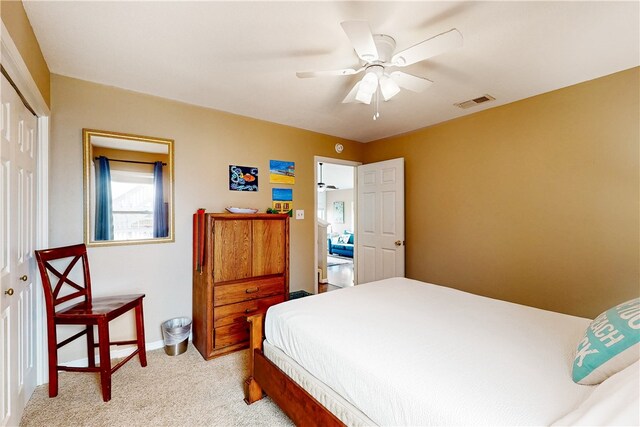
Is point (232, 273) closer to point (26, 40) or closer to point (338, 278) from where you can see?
point (26, 40)

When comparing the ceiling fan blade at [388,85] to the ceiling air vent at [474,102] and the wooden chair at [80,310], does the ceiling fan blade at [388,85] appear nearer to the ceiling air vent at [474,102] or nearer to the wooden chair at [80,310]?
the ceiling air vent at [474,102]

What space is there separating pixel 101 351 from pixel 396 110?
327 cm

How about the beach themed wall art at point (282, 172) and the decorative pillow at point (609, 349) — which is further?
the beach themed wall art at point (282, 172)

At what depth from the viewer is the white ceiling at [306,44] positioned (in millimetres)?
1552

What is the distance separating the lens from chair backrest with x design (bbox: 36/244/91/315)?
75.8 inches

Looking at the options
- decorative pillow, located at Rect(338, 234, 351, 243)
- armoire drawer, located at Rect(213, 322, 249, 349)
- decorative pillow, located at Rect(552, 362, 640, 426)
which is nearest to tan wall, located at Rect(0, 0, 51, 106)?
armoire drawer, located at Rect(213, 322, 249, 349)

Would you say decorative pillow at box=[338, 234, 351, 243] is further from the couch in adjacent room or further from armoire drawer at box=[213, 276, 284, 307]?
armoire drawer at box=[213, 276, 284, 307]

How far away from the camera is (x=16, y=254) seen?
1689 mm

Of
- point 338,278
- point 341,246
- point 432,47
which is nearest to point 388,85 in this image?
Answer: point 432,47

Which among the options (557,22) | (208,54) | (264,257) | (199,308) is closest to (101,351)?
(199,308)

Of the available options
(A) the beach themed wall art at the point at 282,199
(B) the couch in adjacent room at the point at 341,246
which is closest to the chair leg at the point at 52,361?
(A) the beach themed wall art at the point at 282,199

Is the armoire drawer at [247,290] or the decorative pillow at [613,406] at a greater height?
the decorative pillow at [613,406]

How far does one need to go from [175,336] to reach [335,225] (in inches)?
311

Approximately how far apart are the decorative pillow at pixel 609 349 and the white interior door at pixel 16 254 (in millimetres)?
2602
